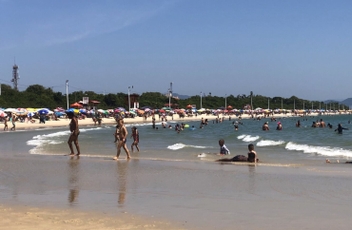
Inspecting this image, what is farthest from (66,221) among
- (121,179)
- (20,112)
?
(20,112)

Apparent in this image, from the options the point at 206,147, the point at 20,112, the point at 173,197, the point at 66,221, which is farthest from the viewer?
the point at 20,112

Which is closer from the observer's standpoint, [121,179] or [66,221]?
[66,221]

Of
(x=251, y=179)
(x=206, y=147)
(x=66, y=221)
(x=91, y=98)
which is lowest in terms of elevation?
(x=206, y=147)

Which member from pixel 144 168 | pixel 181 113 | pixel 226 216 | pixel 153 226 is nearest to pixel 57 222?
pixel 153 226

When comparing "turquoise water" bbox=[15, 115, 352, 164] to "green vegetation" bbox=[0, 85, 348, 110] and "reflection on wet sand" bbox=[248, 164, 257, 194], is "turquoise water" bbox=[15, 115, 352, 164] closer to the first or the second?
"reflection on wet sand" bbox=[248, 164, 257, 194]

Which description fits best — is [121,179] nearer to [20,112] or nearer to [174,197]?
[174,197]

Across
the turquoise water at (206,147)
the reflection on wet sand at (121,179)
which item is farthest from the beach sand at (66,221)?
the turquoise water at (206,147)

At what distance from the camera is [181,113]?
299 ft

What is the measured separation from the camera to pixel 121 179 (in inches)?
381

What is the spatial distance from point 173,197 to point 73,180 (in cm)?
282

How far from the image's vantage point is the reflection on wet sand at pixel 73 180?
7449 millimetres

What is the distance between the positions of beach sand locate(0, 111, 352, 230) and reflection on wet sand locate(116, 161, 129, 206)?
0.6 inches

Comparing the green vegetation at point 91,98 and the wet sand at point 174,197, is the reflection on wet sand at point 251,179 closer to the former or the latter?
the wet sand at point 174,197

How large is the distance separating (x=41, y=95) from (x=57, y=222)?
82.5 metres
